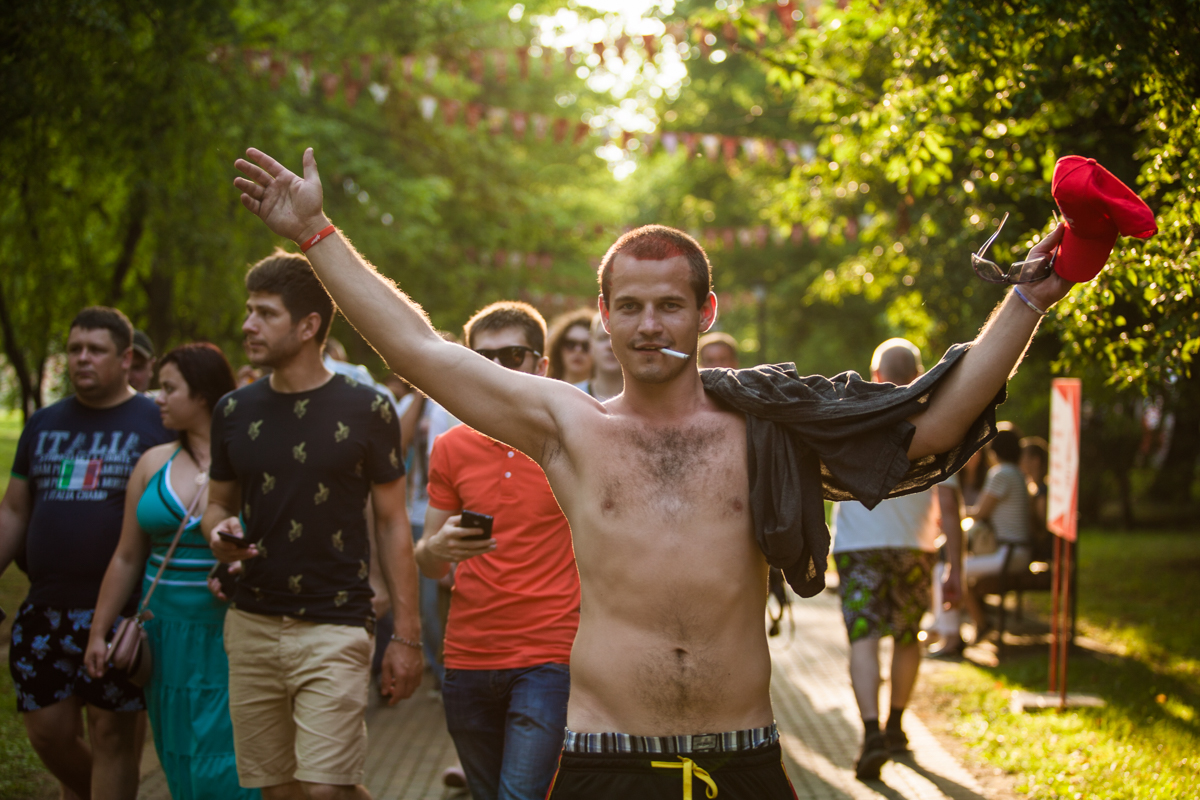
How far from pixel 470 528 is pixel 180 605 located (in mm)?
1649

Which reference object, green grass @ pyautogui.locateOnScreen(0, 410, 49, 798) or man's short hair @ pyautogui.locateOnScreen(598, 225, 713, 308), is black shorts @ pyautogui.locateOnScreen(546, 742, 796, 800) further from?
green grass @ pyautogui.locateOnScreen(0, 410, 49, 798)

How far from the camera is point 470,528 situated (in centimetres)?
373

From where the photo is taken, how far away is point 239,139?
426 inches

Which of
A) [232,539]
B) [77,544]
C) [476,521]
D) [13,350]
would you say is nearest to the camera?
[476,521]

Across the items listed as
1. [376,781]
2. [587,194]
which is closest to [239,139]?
[376,781]

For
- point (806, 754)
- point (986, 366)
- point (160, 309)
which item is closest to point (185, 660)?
point (986, 366)

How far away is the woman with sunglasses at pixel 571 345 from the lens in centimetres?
574

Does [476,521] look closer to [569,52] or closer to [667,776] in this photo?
[667,776]

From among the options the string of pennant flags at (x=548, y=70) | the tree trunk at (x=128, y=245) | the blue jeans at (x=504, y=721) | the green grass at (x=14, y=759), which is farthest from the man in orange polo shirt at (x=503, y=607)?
the tree trunk at (x=128, y=245)

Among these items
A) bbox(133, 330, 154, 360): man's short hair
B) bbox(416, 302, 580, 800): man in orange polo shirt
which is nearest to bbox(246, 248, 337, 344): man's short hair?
bbox(416, 302, 580, 800): man in orange polo shirt

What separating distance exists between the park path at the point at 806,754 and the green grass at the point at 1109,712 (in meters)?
0.38

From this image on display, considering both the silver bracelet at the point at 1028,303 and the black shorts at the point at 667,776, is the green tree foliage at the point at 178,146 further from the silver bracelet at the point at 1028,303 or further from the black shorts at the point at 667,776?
the silver bracelet at the point at 1028,303

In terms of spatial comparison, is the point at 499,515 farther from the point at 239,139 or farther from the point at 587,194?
the point at 587,194

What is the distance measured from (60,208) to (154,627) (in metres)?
7.05
